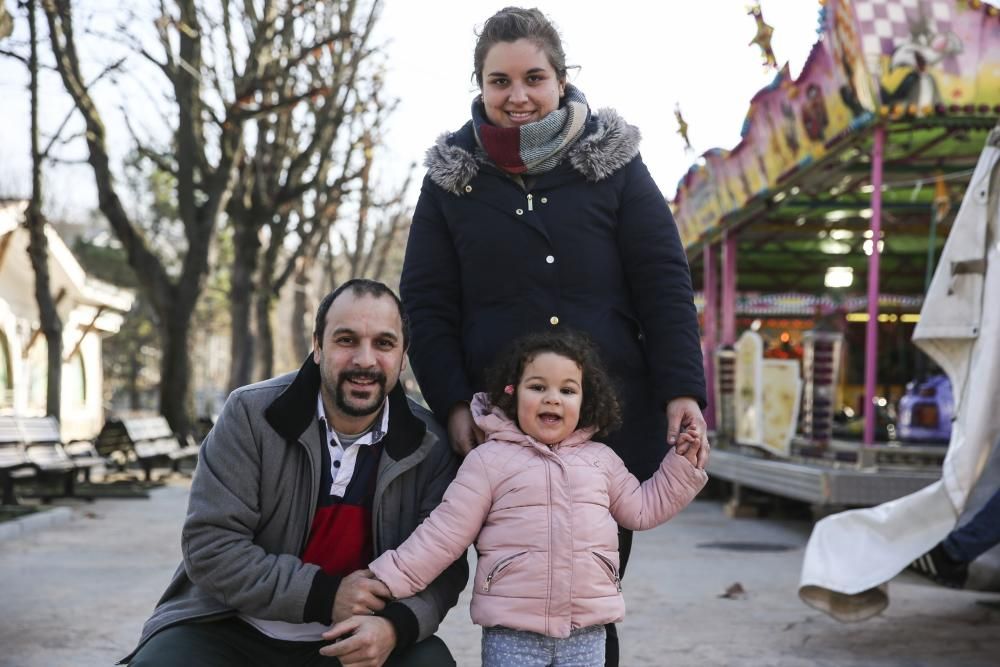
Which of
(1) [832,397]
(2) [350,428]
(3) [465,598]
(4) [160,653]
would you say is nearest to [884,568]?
(3) [465,598]

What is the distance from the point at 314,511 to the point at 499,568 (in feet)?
1.81

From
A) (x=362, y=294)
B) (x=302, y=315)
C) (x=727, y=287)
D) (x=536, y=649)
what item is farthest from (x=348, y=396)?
(x=302, y=315)

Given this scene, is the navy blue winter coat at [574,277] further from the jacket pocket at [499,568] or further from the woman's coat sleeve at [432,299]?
the jacket pocket at [499,568]

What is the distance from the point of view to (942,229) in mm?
17359

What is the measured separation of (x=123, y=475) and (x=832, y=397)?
36.7ft

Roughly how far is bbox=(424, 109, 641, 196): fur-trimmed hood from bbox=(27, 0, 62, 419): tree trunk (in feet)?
40.8

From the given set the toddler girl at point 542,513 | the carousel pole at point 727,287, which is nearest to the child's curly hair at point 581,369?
the toddler girl at point 542,513

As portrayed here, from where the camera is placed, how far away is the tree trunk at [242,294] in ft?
71.3

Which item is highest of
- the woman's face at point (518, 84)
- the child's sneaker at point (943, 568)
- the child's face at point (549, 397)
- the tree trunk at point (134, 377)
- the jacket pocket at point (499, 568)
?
the woman's face at point (518, 84)

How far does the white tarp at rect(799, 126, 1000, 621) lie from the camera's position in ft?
19.2

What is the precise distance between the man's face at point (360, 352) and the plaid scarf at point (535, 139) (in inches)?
20.4

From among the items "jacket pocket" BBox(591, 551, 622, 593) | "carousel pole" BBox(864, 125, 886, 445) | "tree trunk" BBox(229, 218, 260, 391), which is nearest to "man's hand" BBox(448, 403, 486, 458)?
"jacket pocket" BBox(591, 551, 622, 593)

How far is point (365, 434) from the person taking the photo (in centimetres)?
351

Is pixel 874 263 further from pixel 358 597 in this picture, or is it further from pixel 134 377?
pixel 134 377
